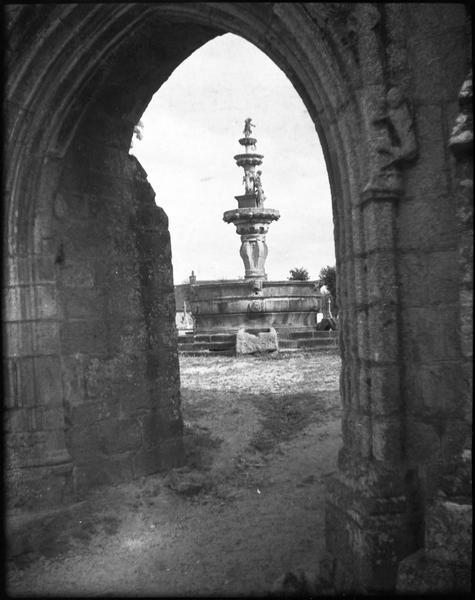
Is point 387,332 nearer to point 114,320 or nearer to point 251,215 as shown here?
point 114,320

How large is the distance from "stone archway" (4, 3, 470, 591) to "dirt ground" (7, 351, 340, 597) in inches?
15.2

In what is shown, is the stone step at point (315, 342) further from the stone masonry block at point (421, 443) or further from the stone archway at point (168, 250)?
the stone masonry block at point (421, 443)

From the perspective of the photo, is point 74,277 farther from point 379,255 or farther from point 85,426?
point 379,255

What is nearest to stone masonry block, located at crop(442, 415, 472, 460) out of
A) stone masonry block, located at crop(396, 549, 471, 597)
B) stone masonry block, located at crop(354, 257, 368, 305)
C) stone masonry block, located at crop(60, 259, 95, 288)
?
stone masonry block, located at crop(396, 549, 471, 597)

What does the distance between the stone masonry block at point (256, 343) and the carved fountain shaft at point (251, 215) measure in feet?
13.7

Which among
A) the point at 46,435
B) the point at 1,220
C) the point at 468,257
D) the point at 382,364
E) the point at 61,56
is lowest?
the point at 46,435

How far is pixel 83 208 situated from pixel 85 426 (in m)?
1.77

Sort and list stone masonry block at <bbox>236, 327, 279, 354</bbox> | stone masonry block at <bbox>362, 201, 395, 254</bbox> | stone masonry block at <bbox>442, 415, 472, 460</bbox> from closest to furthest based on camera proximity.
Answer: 1. stone masonry block at <bbox>442, 415, 472, 460</bbox>
2. stone masonry block at <bbox>362, 201, 395, 254</bbox>
3. stone masonry block at <bbox>236, 327, 279, 354</bbox>

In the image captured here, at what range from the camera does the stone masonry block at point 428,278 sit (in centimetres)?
273

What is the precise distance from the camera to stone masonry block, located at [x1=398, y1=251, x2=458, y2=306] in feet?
8.95

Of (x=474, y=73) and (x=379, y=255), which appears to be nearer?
(x=474, y=73)

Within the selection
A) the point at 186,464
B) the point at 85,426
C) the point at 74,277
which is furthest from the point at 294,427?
the point at 74,277

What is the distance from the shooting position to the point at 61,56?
3938mm

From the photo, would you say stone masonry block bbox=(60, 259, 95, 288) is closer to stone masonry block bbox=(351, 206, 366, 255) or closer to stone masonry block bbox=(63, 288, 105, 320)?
stone masonry block bbox=(63, 288, 105, 320)
